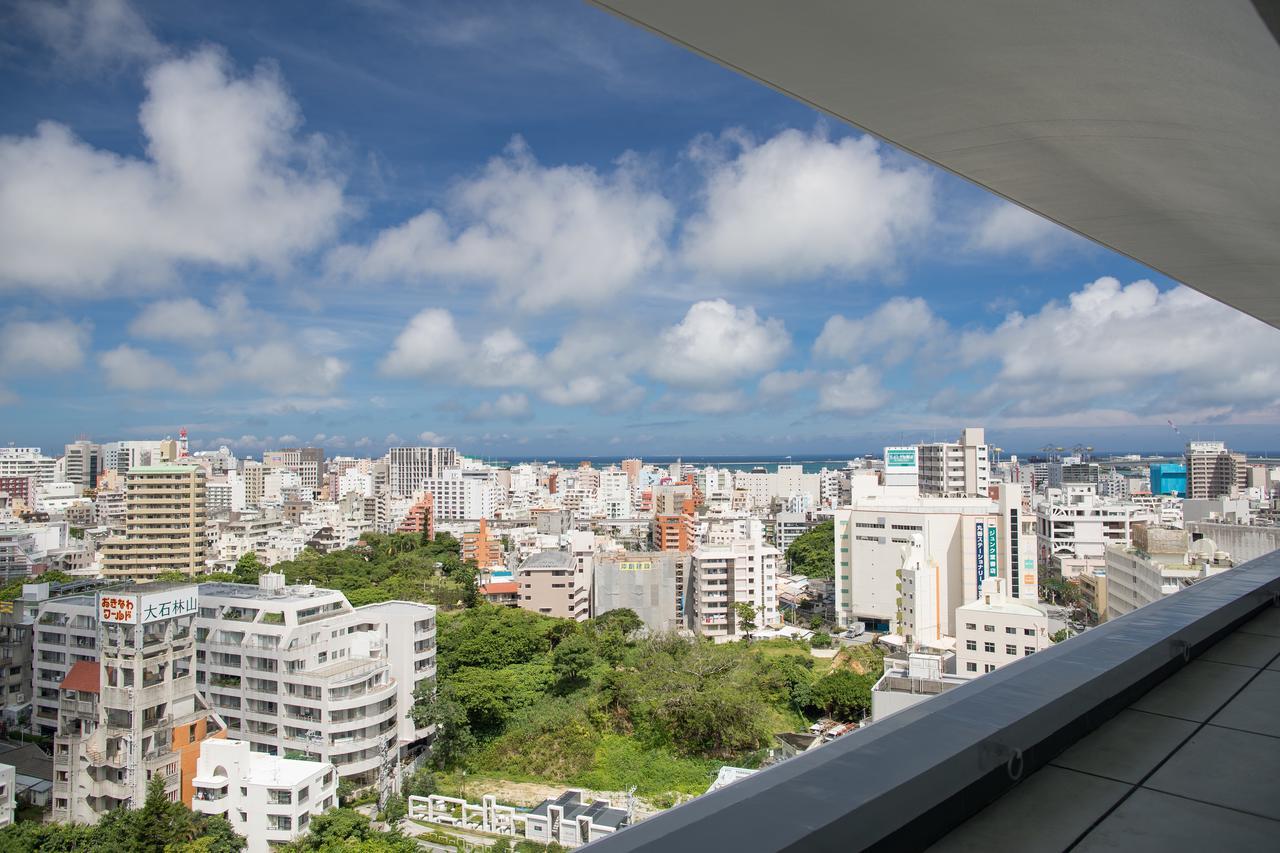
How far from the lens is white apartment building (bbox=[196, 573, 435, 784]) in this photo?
5.31 m

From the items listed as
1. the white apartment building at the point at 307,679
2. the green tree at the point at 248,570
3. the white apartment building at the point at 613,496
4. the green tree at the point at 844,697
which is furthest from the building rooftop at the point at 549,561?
the white apartment building at the point at 613,496

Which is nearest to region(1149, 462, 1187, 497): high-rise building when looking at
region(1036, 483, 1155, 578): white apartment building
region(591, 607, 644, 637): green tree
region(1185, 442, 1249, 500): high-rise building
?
region(1185, 442, 1249, 500): high-rise building

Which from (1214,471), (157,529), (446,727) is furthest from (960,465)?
(157,529)

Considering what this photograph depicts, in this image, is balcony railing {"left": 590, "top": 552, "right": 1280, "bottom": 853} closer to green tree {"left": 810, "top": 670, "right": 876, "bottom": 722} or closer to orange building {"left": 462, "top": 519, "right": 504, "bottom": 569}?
green tree {"left": 810, "top": 670, "right": 876, "bottom": 722}

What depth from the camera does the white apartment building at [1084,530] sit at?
1212 cm

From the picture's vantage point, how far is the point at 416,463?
30.0m

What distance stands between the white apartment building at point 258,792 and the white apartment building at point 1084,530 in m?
11.9

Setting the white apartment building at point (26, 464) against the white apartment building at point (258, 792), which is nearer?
the white apartment building at point (258, 792)

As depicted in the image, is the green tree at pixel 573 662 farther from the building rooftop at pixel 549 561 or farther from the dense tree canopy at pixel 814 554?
the dense tree canopy at pixel 814 554

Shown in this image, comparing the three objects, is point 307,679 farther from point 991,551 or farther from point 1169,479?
point 1169,479

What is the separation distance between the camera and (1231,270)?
114 cm

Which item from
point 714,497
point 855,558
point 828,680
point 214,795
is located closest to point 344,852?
point 214,795

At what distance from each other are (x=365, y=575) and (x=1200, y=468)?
21.4 meters

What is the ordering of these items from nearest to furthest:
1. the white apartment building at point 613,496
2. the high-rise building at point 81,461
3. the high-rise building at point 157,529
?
the high-rise building at point 157,529, the high-rise building at point 81,461, the white apartment building at point 613,496
